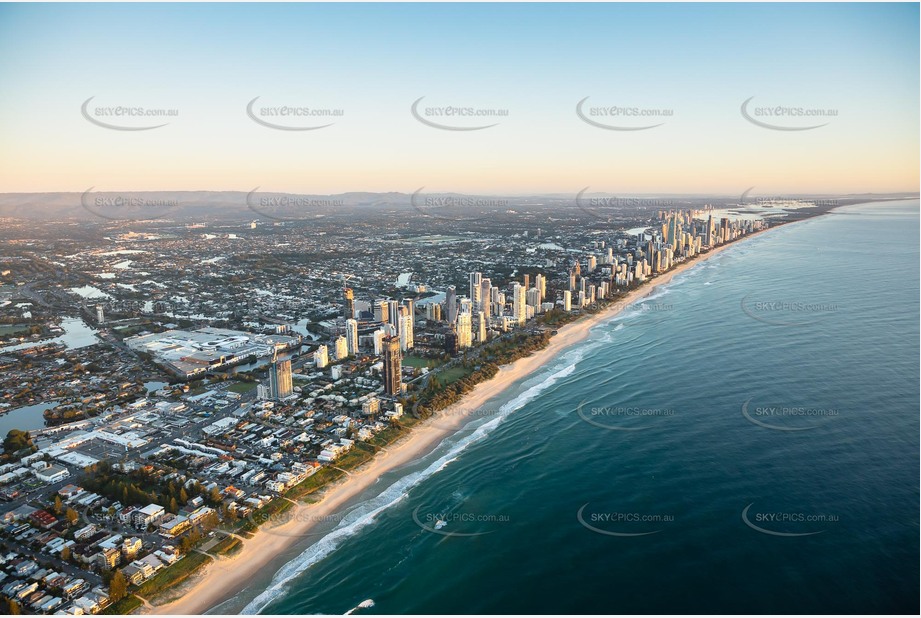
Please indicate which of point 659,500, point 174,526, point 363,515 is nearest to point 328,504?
point 363,515

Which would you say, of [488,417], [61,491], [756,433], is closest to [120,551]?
[61,491]

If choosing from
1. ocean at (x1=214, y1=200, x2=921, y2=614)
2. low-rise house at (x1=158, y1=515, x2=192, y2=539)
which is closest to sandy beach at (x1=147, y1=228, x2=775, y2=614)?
ocean at (x1=214, y1=200, x2=921, y2=614)

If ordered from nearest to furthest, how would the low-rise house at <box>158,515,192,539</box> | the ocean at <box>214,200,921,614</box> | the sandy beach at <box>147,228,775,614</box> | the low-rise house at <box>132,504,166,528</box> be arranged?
the ocean at <box>214,200,921,614</box> < the sandy beach at <box>147,228,775,614</box> < the low-rise house at <box>158,515,192,539</box> < the low-rise house at <box>132,504,166,528</box>

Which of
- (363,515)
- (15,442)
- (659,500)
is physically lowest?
(363,515)

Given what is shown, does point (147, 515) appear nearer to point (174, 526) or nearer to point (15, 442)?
point (174, 526)

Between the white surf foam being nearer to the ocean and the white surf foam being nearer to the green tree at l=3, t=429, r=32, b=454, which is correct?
the ocean

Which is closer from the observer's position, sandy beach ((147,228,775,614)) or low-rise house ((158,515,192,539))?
sandy beach ((147,228,775,614))

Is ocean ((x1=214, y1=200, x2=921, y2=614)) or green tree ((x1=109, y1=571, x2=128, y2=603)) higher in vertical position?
ocean ((x1=214, y1=200, x2=921, y2=614))
